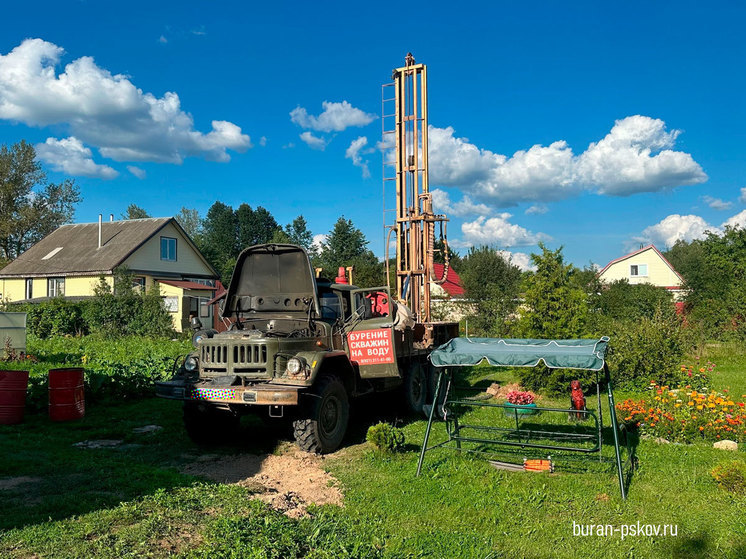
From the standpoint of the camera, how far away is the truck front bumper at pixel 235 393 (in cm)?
719

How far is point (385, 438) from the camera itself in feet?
25.0

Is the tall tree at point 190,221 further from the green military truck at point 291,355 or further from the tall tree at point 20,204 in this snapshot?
the green military truck at point 291,355

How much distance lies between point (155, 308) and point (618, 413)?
64.5ft

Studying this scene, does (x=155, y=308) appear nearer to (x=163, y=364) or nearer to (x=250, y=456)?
(x=163, y=364)

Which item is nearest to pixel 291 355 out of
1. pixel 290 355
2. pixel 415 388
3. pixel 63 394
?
pixel 290 355

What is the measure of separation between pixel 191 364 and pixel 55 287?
2921cm

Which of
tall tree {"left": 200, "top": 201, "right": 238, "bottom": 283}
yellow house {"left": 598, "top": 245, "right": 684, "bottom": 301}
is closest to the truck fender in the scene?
yellow house {"left": 598, "top": 245, "right": 684, "bottom": 301}

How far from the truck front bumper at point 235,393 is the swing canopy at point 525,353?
193 centimetres

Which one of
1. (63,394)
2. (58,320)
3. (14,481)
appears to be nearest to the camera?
(14,481)

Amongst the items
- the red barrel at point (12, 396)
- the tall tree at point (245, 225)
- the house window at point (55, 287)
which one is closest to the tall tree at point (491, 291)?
the red barrel at point (12, 396)

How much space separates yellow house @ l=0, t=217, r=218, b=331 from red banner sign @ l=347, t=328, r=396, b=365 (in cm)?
2260

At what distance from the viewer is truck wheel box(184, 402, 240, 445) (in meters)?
8.38

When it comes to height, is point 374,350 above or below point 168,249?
below

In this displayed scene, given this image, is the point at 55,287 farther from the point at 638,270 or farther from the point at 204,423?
the point at 638,270
